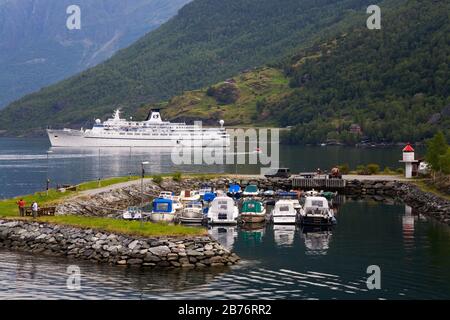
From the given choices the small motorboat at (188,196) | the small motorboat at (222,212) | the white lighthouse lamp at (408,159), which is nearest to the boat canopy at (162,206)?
the small motorboat at (222,212)

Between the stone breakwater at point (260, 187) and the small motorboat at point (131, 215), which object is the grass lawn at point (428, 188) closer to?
the stone breakwater at point (260, 187)

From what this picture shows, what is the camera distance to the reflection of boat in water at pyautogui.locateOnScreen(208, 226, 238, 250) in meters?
60.0

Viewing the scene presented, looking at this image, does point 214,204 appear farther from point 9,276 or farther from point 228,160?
point 228,160

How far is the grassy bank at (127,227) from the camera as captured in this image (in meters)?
52.7

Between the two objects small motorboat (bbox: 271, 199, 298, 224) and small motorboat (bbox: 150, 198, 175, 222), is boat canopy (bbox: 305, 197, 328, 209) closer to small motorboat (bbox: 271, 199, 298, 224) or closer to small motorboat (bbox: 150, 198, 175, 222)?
small motorboat (bbox: 271, 199, 298, 224)

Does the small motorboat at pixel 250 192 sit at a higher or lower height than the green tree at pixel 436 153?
lower

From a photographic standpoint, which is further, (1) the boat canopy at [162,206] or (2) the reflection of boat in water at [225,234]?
(1) the boat canopy at [162,206]

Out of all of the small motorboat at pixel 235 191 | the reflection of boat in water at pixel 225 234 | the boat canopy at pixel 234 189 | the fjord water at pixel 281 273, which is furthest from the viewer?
the boat canopy at pixel 234 189

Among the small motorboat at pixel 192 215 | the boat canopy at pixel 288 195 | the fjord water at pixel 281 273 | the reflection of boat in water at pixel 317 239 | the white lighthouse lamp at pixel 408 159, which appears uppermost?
the white lighthouse lamp at pixel 408 159

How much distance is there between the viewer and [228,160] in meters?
179

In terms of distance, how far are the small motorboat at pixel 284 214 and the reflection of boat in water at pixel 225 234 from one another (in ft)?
14.3

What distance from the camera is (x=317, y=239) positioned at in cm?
6234
